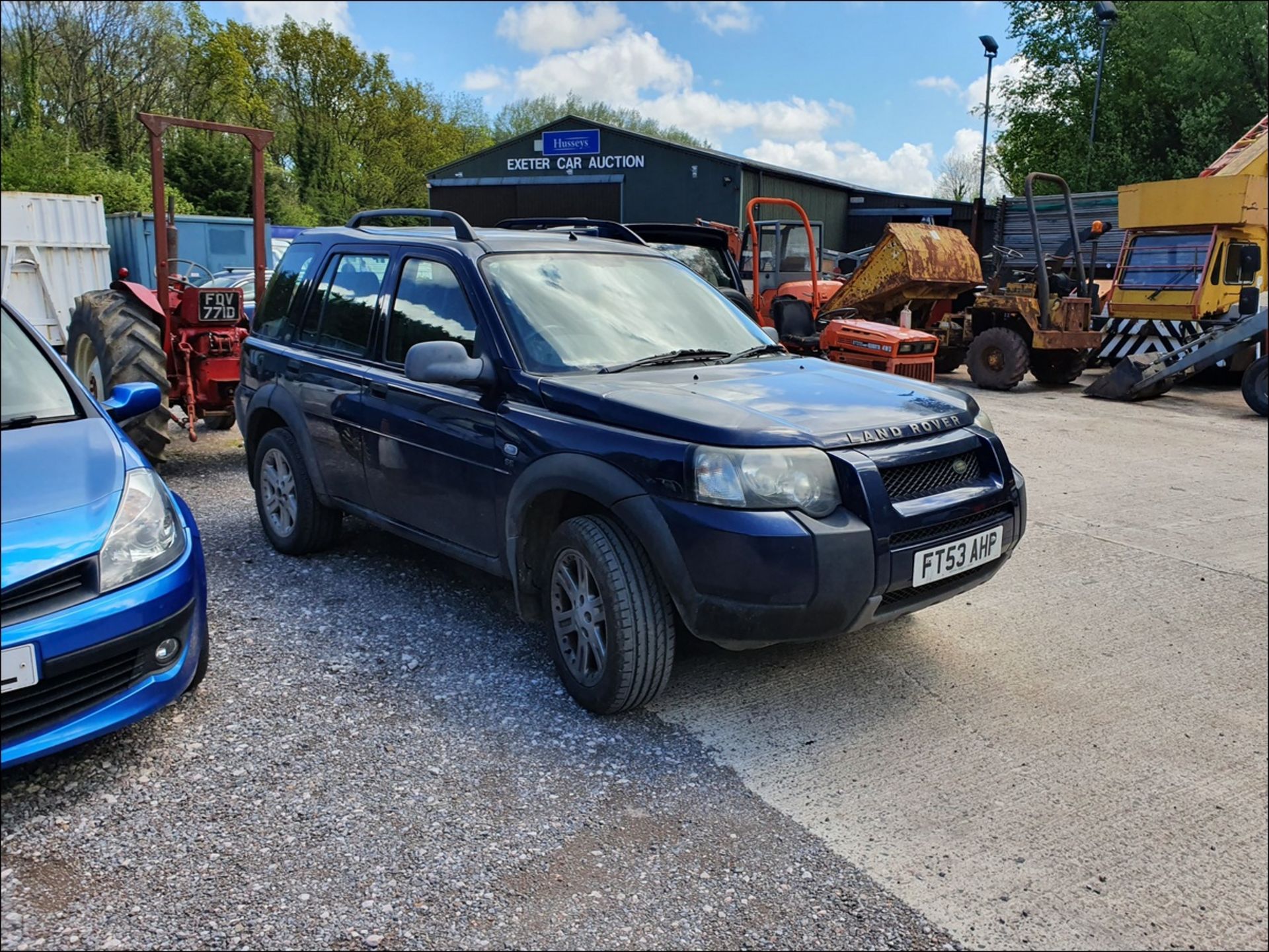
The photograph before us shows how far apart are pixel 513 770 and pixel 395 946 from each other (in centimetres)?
87

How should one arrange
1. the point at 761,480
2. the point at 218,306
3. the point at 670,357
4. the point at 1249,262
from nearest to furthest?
the point at 761,480
the point at 670,357
the point at 218,306
the point at 1249,262

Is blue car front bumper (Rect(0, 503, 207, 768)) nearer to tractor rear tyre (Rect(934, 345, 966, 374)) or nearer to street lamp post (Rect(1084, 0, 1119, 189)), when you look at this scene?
street lamp post (Rect(1084, 0, 1119, 189))

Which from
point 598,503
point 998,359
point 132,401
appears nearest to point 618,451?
point 598,503

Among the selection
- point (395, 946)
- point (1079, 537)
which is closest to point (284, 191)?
point (1079, 537)

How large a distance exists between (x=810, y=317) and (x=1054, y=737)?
8.96 m

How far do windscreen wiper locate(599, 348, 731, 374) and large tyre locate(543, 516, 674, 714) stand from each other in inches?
28.7

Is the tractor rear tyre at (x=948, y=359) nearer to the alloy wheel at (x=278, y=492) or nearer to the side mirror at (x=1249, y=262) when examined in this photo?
the side mirror at (x=1249, y=262)

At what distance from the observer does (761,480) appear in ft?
10.4

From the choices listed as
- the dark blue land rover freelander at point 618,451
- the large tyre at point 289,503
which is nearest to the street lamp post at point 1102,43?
the dark blue land rover freelander at point 618,451

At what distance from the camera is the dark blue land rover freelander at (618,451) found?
3184mm

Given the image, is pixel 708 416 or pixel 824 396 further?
pixel 824 396

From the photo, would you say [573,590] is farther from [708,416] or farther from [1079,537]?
[1079,537]

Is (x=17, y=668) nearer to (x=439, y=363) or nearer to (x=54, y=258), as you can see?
(x=439, y=363)

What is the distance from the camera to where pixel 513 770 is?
3271mm
